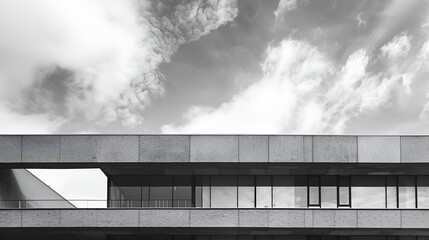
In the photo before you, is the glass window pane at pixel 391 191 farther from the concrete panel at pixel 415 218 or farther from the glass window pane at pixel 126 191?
the glass window pane at pixel 126 191

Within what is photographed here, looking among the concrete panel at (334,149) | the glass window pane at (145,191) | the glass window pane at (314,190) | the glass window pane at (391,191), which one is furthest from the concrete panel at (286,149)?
the glass window pane at (145,191)

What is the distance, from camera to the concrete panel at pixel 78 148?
24.7 m

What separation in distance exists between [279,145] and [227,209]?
4.24 metres

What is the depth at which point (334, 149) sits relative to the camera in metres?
24.5

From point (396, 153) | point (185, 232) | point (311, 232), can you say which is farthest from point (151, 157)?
point (396, 153)

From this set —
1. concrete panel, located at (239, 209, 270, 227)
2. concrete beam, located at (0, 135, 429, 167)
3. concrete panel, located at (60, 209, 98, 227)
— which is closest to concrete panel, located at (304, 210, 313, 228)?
concrete panel, located at (239, 209, 270, 227)

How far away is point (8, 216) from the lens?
24.5 metres

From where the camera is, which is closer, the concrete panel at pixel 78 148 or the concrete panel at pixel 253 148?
the concrete panel at pixel 253 148

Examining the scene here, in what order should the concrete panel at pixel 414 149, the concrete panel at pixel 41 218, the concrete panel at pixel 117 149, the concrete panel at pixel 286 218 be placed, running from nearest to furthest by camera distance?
the concrete panel at pixel 414 149 < the concrete panel at pixel 41 218 < the concrete panel at pixel 286 218 < the concrete panel at pixel 117 149

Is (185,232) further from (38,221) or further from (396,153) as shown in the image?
(396,153)

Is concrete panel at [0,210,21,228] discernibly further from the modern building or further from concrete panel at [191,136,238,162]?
concrete panel at [191,136,238,162]

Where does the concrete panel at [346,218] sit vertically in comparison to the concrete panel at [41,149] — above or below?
below

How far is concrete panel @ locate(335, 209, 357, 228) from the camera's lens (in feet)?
80.5

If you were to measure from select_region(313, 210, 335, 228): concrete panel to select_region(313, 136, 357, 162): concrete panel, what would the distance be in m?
2.71
